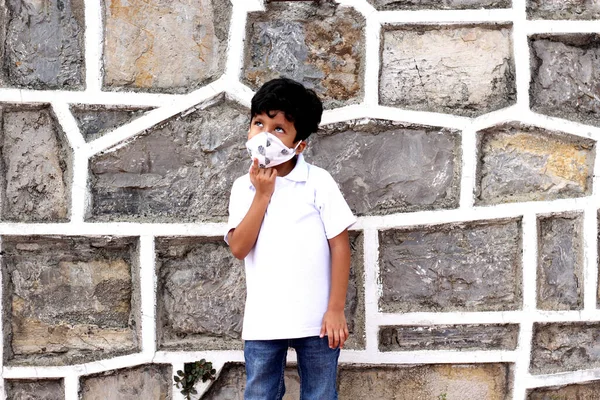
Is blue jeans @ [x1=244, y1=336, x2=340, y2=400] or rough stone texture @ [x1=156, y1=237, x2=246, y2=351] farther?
rough stone texture @ [x1=156, y1=237, x2=246, y2=351]

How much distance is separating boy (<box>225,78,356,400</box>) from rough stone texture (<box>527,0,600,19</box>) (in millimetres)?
865

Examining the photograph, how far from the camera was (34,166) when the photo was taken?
94.7 inches

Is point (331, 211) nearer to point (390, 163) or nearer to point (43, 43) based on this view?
point (390, 163)

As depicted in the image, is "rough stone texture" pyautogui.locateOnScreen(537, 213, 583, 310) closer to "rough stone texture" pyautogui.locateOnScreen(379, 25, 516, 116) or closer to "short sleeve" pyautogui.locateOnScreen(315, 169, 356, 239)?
"rough stone texture" pyautogui.locateOnScreen(379, 25, 516, 116)

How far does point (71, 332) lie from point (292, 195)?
3.06 feet

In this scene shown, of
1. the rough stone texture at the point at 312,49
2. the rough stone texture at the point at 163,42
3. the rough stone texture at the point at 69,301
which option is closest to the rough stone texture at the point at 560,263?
the rough stone texture at the point at 312,49

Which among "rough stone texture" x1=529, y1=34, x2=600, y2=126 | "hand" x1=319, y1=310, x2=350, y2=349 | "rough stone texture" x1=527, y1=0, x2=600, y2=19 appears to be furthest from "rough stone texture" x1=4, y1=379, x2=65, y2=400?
"rough stone texture" x1=527, y1=0, x2=600, y2=19

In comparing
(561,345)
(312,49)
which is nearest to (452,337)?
(561,345)

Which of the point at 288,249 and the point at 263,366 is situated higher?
the point at 288,249

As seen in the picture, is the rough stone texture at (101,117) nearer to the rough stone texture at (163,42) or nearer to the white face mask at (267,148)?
the rough stone texture at (163,42)

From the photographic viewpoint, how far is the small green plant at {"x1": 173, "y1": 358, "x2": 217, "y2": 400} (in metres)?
2.41

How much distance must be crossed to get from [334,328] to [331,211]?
326 millimetres

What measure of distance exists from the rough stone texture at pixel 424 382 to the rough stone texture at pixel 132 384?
58 cm

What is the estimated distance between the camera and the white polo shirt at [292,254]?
2.03m
